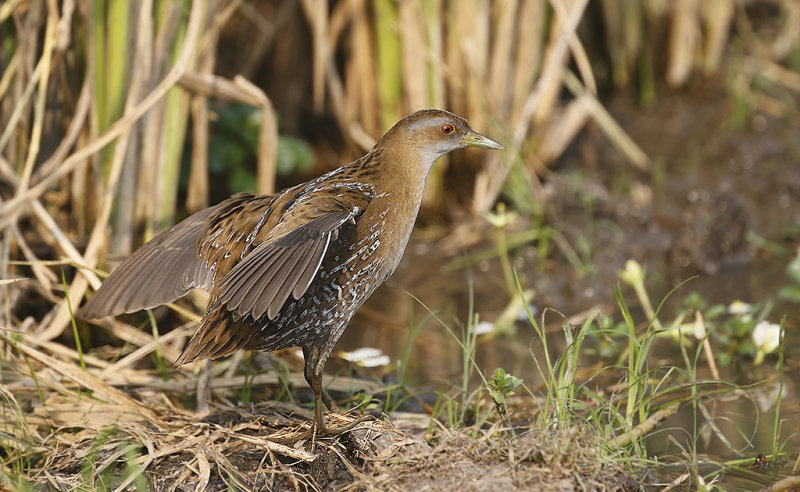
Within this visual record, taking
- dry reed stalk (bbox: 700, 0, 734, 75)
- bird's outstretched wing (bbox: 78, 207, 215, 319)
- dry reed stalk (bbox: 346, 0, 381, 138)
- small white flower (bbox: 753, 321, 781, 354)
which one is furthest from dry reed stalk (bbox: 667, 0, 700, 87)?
bird's outstretched wing (bbox: 78, 207, 215, 319)

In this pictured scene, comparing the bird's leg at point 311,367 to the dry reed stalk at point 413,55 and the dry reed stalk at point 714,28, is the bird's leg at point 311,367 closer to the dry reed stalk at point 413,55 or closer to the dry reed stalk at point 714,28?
the dry reed stalk at point 413,55

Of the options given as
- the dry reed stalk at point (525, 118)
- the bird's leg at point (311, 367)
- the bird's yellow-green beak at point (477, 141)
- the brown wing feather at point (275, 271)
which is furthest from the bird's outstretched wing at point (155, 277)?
the dry reed stalk at point (525, 118)

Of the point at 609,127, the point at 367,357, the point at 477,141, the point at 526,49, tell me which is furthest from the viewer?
the point at 609,127

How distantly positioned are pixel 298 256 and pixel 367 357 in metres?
1.41

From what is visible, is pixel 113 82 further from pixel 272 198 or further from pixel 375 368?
pixel 375 368

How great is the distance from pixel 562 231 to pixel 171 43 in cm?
244

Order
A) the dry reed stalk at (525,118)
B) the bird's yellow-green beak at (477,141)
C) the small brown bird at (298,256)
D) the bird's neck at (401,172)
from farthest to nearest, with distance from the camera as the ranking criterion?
the dry reed stalk at (525,118)
the bird's yellow-green beak at (477,141)
the bird's neck at (401,172)
the small brown bird at (298,256)

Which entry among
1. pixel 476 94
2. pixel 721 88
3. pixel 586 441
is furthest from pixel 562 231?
pixel 586 441

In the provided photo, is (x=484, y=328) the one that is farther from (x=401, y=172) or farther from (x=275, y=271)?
(x=275, y=271)

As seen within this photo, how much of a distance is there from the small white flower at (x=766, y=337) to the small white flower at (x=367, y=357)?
151 cm

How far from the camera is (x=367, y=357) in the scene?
4.26m

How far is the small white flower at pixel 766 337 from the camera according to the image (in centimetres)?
388

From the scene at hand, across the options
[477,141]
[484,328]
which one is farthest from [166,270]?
[484,328]

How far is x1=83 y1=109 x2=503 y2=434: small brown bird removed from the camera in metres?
2.96
